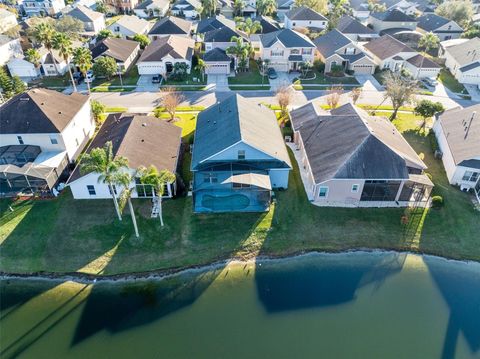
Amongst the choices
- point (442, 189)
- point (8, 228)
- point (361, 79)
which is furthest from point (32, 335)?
point (361, 79)

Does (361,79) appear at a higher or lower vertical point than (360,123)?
lower

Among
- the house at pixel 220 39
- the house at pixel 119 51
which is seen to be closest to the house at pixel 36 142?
the house at pixel 119 51

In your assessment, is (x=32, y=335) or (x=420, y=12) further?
(x=420, y=12)

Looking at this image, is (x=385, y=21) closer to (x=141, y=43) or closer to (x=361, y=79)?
(x=361, y=79)

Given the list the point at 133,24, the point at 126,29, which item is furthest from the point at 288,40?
the point at 133,24

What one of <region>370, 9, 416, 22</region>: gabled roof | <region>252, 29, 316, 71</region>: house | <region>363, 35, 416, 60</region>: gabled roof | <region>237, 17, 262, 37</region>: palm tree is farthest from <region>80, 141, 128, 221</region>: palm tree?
<region>370, 9, 416, 22</region>: gabled roof

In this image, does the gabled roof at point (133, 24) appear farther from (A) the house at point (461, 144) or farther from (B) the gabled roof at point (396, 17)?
(A) the house at point (461, 144)

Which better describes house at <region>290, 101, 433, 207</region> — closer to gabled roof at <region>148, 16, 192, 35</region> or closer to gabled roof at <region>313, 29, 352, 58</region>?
gabled roof at <region>313, 29, 352, 58</region>

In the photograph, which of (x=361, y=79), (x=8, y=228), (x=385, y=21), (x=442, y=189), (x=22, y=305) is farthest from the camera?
(x=385, y=21)
